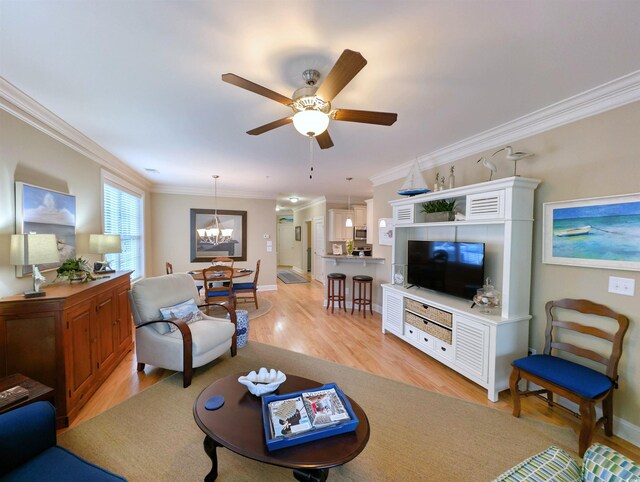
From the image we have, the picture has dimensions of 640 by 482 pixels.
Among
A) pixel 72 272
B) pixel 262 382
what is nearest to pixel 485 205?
pixel 262 382

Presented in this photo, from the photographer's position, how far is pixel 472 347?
8.37 feet

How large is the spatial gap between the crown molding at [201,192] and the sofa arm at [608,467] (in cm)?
648

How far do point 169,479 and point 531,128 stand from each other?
4.00m

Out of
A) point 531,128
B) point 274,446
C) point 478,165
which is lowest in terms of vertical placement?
point 274,446

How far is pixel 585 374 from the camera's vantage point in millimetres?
1919

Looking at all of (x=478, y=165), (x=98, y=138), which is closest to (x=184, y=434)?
(x=98, y=138)

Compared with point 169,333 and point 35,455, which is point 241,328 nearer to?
point 169,333

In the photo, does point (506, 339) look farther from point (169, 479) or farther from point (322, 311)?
point (322, 311)

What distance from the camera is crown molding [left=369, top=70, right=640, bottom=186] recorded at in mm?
1925

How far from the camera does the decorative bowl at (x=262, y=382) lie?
1.72 meters

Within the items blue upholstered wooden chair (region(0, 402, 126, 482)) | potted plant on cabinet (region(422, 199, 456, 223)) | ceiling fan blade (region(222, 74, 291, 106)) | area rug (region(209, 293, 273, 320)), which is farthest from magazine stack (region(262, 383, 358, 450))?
area rug (region(209, 293, 273, 320))

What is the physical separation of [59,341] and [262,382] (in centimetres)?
157

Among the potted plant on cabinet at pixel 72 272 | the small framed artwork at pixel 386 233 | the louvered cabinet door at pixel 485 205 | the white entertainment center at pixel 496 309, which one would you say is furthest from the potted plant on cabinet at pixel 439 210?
the potted plant on cabinet at pixel 72 272

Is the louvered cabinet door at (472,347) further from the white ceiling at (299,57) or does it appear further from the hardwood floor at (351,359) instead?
the white ceiling at (299,57)
